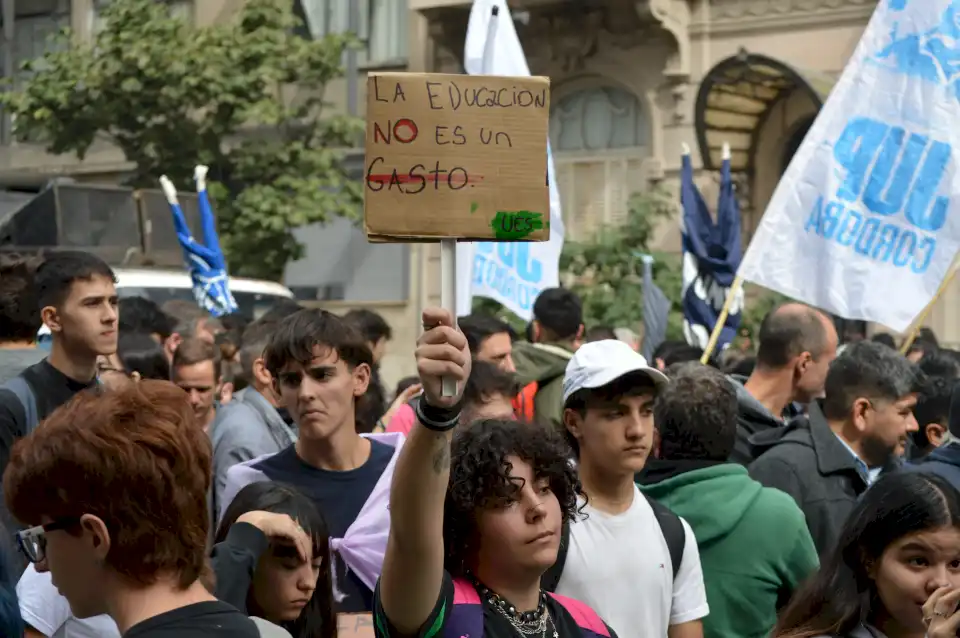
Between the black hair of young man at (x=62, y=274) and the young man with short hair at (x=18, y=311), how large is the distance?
0.10 m

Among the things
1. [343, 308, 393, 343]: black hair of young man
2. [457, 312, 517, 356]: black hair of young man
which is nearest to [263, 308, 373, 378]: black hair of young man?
[457, 312, 517, 356]: black hair of young man

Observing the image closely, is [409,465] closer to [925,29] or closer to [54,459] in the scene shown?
[54,459]

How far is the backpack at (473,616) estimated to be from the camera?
305 cm

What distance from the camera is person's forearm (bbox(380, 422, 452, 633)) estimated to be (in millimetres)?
2812

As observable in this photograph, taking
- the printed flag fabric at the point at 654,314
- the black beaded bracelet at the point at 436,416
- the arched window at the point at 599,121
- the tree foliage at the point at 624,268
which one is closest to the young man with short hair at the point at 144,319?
the printed flag fabric at the point at 654,314

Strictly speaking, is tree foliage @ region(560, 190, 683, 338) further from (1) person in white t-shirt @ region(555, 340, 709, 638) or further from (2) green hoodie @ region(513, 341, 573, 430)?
(1) person in white t-shirt @ region(555, 340, 709, 638)

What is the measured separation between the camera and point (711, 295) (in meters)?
10.4

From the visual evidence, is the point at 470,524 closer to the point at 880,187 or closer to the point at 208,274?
the point at 880,187

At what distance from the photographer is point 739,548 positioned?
454 centimetres

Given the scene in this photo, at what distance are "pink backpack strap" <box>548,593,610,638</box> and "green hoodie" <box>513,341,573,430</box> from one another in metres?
3.16

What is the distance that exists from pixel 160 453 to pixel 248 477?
1.89m

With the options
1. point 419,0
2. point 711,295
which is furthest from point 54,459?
point 419,0

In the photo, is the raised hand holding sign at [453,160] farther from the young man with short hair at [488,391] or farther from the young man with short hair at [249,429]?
the young man with short hair at [488,391]

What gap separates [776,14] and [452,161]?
52.3ft
